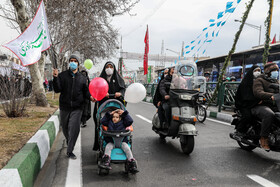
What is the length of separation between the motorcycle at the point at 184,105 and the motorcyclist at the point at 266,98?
1.13 m

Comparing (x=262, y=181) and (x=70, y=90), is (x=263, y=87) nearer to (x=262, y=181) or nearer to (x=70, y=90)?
(x=262, y=181)

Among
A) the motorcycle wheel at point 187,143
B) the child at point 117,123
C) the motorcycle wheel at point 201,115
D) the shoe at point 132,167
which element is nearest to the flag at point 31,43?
the child at point 117,123

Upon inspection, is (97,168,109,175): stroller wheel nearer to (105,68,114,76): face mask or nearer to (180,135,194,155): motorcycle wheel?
(180,135,194,155): motorcycle wheel

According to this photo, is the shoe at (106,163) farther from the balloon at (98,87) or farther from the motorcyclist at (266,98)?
the motorcyclist at (266,98)

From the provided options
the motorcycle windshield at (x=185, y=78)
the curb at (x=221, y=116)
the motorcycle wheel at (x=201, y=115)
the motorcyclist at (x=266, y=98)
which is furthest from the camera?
the curb at (x=221, y=116)

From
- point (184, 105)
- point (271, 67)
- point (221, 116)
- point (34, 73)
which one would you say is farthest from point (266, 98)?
point (34, 73)

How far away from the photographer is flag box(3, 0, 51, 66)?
4.61 metres

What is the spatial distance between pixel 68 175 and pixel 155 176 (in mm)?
1304

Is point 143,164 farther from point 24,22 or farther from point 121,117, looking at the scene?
point 24,22

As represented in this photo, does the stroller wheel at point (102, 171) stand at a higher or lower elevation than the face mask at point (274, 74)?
lower

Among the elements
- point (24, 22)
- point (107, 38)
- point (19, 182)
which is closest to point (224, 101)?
point (24, 22)

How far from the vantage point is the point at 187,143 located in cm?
458

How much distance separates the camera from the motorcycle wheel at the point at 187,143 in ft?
14.8

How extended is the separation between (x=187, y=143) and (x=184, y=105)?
74cm
